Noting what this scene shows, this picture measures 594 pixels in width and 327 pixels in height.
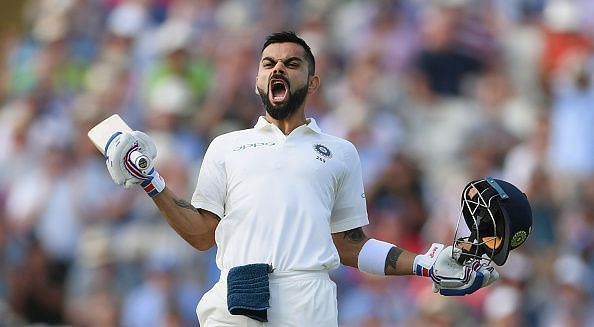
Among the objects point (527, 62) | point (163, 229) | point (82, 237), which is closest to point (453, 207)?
point (527, 62)

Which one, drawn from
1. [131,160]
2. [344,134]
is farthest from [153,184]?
[344,134]

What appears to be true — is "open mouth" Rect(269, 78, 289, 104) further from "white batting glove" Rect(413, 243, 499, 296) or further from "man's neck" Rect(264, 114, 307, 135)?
"white batting glove" Rect(413, 243, 499, 296)

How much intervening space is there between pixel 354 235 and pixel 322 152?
50 centimetres

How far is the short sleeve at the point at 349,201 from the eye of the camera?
20.6 feet

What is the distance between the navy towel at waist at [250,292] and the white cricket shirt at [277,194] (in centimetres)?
7

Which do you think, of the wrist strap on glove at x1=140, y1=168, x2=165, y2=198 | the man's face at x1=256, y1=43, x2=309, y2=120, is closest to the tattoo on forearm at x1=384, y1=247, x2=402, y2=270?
the man's face at x1=256, y1=43, x2=309, y2=120

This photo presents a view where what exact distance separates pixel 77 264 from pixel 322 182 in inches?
240

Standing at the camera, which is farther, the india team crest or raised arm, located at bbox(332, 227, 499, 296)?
the india team crest

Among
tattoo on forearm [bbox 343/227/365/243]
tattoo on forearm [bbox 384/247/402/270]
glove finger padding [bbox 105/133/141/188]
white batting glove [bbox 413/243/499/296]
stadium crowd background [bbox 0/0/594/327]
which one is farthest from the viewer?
stadium crowd background [bbox 0/0/594/327]

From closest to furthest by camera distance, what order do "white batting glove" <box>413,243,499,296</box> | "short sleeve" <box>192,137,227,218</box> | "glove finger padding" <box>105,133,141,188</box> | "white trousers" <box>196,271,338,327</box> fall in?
"glove finger padding" <box>105,133,141,188</box> → "white trousers" <box>196,271,338,327</box> → "white batting glove" <box>413,243,499,296</box> → "short sleeve" <box>192,137,227,218</box>

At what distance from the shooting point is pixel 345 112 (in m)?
11.5

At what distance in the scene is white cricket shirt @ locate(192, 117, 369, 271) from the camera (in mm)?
5902

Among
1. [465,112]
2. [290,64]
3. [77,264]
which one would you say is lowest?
[77,264]

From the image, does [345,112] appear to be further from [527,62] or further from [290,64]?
[290,64]
